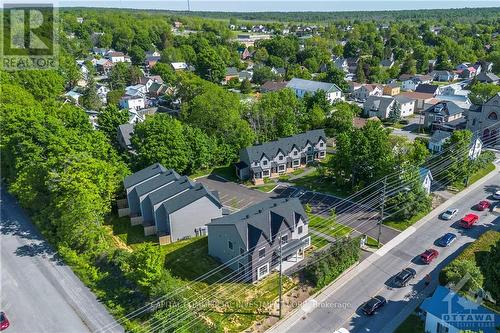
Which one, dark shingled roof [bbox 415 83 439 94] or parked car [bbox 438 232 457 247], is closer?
parked car [bbox 438 232 457 247]

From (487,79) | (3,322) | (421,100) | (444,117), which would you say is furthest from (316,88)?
(3,322)

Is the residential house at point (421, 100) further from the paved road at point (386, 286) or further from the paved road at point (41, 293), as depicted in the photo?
the paved road at point (41, 293)

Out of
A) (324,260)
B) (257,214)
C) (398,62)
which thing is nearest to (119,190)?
(257,214)

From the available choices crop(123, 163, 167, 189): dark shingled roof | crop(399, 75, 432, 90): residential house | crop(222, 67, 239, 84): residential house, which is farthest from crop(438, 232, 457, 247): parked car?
crop(222, 67, 239, 84): residential house

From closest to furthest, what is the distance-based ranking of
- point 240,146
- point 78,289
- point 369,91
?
point 78,289
point 240,146
point 369,91

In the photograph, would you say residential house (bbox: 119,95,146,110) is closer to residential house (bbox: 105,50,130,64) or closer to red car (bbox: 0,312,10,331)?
residential house (bbox: 105,50,130,64)

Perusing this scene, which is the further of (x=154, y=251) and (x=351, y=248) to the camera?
(x=351, y=248)

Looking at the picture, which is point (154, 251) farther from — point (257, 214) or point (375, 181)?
point (375, 181)
